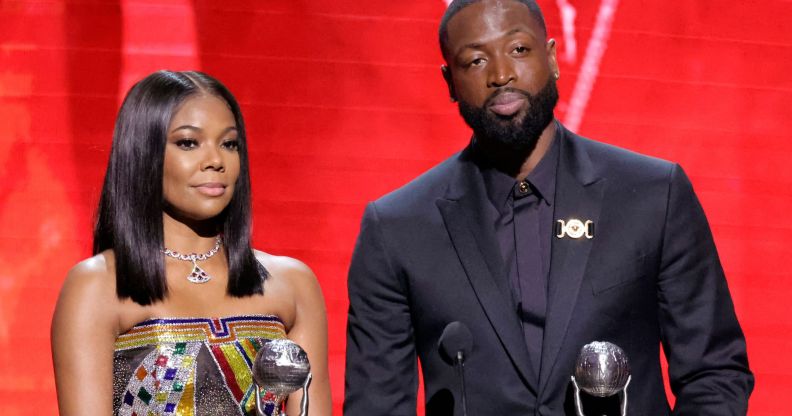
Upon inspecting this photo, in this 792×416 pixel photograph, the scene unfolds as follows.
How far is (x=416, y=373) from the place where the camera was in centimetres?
246

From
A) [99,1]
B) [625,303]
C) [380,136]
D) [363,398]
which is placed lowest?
[363,398]

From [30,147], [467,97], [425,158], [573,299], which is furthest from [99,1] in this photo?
[573,299]

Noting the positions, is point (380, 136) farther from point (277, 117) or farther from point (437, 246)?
point (437, 246)

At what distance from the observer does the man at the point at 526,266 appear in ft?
7.33

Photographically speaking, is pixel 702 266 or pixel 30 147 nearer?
pixel 702 266

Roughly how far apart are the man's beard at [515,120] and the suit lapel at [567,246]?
10 centimetres

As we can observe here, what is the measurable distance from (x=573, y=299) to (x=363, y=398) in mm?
491

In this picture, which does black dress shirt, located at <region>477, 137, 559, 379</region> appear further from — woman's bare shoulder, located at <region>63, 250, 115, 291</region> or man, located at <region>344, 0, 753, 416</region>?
woman's bare shoulder, located at <region>63, 250, 115, 291</region>

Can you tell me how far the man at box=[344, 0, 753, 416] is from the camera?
223 centimetres

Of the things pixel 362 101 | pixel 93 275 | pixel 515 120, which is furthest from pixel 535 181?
pixel 362 101

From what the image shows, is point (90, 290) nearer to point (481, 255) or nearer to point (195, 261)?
point (195, 261)

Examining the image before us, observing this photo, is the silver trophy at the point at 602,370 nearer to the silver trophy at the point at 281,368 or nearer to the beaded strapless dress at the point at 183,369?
the silver trophy at the point at 281,368

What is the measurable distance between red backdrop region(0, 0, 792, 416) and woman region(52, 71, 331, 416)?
74cm

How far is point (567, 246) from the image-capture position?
2.30 metres
